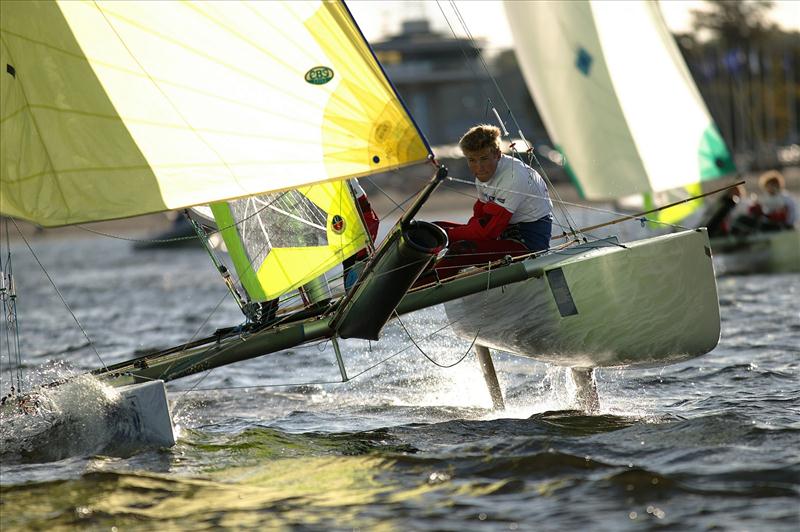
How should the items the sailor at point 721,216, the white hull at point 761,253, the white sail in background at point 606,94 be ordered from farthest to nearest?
the sailor at point 721,216 → the white hull at point 761,253 → the white sail in background at point 606,94

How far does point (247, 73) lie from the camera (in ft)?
18.8

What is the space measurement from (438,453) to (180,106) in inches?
78.5

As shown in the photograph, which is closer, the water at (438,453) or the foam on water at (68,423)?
the water at (438,453)

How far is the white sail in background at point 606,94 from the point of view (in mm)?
11141

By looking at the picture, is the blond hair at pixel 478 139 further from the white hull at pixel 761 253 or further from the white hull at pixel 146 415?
the white hull at pixel 761 253

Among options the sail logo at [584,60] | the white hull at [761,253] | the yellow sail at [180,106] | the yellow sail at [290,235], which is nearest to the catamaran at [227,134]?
the yellow sail at [180,106]

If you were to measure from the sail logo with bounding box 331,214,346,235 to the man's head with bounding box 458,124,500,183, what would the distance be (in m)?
0.75

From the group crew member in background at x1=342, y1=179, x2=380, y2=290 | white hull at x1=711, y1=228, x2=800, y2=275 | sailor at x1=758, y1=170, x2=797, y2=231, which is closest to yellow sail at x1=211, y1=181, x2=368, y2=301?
crew member in background at x1=342, y1=179, x2=380, y2=290

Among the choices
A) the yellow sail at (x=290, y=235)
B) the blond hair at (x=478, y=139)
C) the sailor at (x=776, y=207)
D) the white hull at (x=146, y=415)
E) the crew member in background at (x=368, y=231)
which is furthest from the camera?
the sailor at (x=776, y=207)

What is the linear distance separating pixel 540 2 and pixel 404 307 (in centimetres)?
564

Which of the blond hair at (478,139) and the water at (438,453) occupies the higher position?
the blond hair at (478,139)

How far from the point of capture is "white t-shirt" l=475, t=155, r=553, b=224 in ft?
21.0

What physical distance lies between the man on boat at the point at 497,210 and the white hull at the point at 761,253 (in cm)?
922

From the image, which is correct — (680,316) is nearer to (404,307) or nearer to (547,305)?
(547,305)
